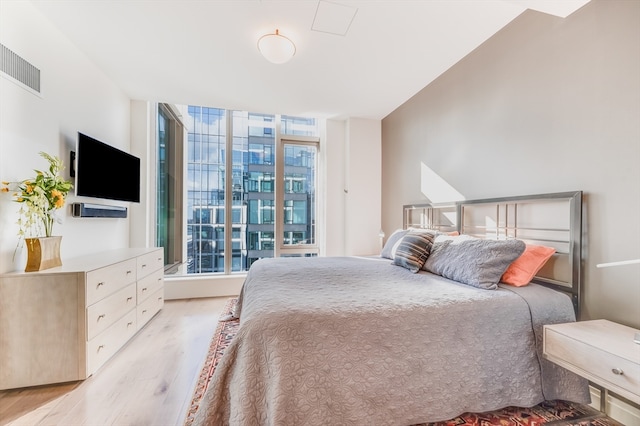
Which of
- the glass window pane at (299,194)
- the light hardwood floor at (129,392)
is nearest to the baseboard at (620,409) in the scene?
the light hardwood floor at (129,392)

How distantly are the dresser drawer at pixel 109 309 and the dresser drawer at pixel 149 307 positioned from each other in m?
0.18

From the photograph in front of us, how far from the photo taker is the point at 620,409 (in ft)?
4.82

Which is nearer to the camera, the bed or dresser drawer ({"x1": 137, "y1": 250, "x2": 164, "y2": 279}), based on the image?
Answer: the bed

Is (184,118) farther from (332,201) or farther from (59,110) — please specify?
(332,201)

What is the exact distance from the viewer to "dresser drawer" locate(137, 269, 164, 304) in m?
2.66

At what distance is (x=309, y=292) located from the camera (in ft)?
5.23

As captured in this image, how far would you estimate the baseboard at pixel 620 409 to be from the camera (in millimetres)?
1419

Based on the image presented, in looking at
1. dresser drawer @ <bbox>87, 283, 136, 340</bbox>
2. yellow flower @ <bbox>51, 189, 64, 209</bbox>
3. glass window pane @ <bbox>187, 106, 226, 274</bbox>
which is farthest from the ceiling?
dresser drawer @ <bbox>87, 283, 136, 340</bbox>

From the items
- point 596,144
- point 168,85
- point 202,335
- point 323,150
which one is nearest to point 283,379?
point 202,335

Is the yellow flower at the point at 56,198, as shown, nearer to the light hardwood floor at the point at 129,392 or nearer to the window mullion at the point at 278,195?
the light hardwood floor at the point at 129,392

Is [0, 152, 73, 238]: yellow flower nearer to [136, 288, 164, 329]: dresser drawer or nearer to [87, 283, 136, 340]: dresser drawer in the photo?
[87, 283, 136, 340]: dresser drawer

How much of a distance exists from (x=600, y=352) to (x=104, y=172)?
382cm

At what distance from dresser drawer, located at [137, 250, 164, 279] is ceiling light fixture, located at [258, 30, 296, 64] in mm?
2254

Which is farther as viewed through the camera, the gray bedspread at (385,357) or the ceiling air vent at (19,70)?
the ceiling air vent at (19,70)
